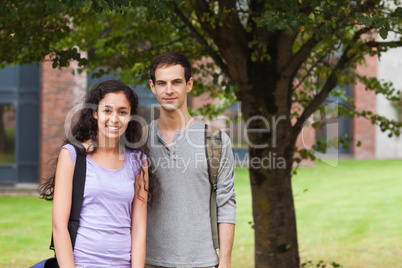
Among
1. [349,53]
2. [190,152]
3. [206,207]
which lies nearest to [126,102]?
[190,152]

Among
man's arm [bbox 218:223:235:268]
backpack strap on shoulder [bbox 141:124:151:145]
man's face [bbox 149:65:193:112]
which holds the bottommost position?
man's arm [bbox 218:223:235:268]

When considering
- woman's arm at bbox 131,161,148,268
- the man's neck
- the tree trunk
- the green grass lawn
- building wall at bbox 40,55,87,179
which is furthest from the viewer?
building wall at bbox 40,55,87,179

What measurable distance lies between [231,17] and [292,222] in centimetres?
229

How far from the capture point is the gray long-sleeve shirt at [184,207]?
111 inches

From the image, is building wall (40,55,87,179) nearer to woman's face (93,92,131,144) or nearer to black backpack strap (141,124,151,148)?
black backpack strap (141,124,151,148)

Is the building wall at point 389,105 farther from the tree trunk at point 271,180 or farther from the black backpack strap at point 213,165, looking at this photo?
the black backpack strap at point 213,165

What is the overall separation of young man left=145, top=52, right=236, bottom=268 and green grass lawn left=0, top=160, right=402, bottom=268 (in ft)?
10.4

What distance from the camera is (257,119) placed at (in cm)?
555

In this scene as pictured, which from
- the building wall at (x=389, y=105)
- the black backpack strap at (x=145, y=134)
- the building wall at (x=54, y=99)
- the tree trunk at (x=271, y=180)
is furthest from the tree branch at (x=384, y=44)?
the building wall at (x=389, y=105)

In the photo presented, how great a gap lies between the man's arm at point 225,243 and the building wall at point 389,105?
87.6ft

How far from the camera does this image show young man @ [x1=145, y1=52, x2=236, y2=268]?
2.83 metres

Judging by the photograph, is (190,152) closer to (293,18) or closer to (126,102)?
(126,102)

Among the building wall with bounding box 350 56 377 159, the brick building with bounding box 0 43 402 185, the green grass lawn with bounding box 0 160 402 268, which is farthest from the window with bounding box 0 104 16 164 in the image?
the building wall with bounding box 350 56 377 159

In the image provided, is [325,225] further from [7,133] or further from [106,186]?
[106,186]
